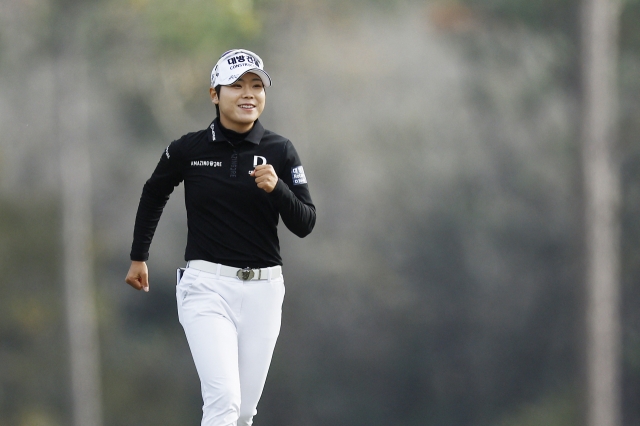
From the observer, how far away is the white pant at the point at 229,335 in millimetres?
5160

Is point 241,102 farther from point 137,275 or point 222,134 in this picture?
point 137,275

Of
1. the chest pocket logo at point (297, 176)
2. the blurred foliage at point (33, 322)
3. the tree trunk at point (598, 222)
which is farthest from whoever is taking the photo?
the blurred foliage at point (33, 322)

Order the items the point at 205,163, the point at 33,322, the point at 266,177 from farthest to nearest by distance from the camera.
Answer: the point at 33,322 < the point at 205,163 < the point at 266,177

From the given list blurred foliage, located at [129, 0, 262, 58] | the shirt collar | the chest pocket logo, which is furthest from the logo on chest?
blurred foliage, located at [129, 0, 262, 58]

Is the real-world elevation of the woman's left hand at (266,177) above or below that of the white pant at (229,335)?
above

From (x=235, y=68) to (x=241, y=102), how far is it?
0.53ft

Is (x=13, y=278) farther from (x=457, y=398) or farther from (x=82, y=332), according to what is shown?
(x=457, y=398)

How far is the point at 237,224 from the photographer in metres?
5.41

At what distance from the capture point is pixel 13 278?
935 inches

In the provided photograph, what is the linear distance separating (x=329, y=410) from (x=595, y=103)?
9.53m

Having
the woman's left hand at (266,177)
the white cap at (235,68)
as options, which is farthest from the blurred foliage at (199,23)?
the woman's left hand at (266,177)

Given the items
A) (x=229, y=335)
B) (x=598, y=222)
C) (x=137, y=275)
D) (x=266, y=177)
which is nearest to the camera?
(x=266, y=177)

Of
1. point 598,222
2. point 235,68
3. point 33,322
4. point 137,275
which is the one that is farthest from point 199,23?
point 235,68

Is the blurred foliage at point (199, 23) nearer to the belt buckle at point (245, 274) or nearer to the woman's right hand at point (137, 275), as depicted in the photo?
the woman's right hand at point (137, 275)
